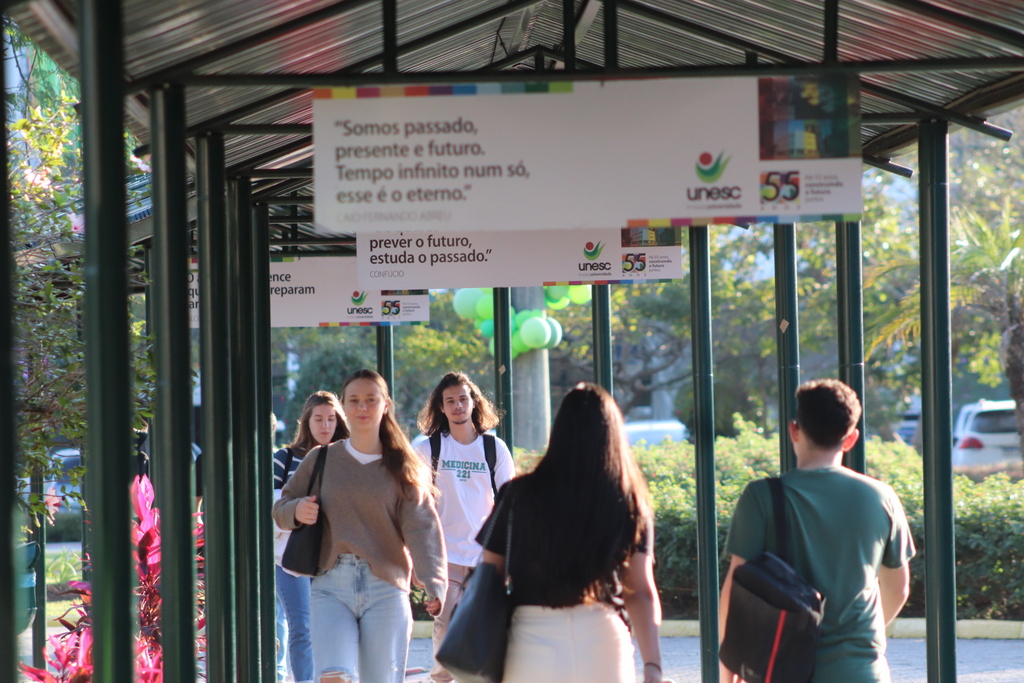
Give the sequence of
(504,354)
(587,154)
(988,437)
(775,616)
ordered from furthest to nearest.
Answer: (988,437) < (504,354) < (587,154) < (775,616)

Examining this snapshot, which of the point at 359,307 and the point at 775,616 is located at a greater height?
the point at 359,307

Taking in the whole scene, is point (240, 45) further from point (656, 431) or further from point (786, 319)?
point (656, 431)

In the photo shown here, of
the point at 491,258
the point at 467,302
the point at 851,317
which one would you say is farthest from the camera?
the point at 467,302

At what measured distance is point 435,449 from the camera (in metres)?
7.13

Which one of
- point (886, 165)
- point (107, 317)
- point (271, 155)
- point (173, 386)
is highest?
point (271, 155)

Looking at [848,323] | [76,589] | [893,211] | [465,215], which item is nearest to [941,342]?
[848,323]

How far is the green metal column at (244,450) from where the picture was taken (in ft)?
22.0

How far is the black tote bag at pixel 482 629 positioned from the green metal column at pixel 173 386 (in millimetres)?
1276

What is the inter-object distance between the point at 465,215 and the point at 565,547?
1.37m

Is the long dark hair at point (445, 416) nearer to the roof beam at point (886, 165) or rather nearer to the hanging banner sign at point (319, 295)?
the roof beam at point (886, 165)

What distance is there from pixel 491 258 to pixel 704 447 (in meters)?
1.95

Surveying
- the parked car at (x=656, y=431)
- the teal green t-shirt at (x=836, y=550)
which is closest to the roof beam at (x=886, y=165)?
the teal green t-shirt at (x=836, y=550)

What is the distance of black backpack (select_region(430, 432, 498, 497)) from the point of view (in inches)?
278

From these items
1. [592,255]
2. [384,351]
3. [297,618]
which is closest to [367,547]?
[297,618]
